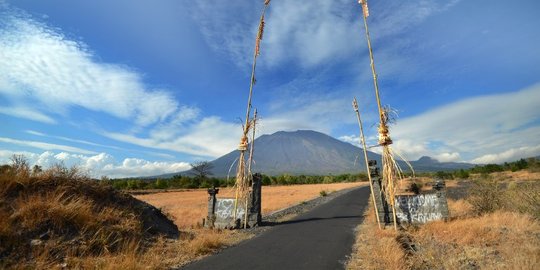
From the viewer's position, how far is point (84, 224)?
10.3 m

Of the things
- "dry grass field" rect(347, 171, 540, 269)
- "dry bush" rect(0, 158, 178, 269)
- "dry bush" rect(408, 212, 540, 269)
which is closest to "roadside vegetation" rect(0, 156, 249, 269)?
"dry bush" rect(0, 158, 178, 269)

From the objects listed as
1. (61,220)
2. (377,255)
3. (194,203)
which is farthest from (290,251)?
(194,203)

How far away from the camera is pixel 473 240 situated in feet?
37.6

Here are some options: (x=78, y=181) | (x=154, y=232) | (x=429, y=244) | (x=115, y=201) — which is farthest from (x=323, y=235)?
(x=78, y=181)

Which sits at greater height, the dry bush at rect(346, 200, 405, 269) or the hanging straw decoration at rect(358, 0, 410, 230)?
the hanging straw decoration at rect(358, 0, 410, 230)

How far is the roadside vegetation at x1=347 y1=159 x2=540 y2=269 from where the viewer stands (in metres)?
8.53

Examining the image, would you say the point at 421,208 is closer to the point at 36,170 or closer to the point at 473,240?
the point at 473,240

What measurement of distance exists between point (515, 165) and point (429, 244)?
8708 cm

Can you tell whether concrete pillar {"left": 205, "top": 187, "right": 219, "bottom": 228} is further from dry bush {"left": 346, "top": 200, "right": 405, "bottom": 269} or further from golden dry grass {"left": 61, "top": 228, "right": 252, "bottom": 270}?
dry bush {"left": 346, "top": 200, "right": 405, "bottom": 269}

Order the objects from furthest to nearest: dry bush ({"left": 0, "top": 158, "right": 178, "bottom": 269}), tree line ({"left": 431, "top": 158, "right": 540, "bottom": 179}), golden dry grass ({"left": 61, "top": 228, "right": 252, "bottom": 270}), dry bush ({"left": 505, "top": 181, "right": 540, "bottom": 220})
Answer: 1. tree line ({"left": 431, "top": 158, "right": 540, "bottom": 179})
2. dry bush ({"left": 505, "top": 181, "right": 540, "bottom": 220})
3. dry bush ({"left": 0, "top": 158, "right": 178, "bottom": 269})
4. golden dry grass ({"left": 61, "top": 228, "right": 252, "bottom": 270})

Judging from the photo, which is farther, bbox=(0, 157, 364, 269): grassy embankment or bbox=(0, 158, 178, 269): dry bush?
bbox=(0, 158, 178, 269): dry bush

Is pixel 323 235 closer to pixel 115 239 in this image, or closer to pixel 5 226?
pixel 115 239

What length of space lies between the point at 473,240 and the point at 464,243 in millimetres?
581

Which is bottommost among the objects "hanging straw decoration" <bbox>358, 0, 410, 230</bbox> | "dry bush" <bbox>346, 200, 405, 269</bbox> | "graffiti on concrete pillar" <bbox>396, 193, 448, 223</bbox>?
"dry bush" <bbox>346, 200, 405, 269</bbox>
